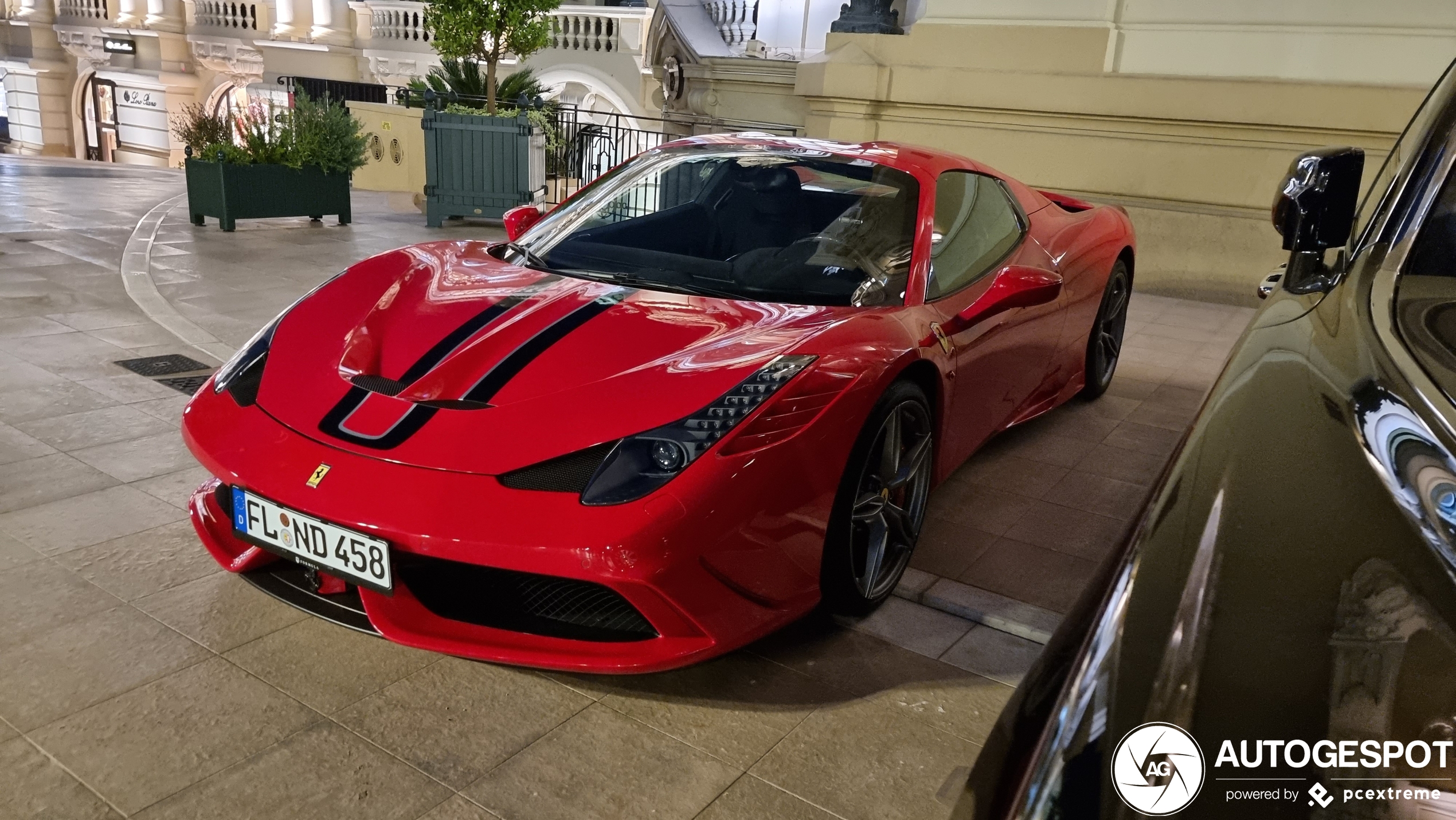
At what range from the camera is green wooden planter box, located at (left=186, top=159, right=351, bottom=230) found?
8.75 m

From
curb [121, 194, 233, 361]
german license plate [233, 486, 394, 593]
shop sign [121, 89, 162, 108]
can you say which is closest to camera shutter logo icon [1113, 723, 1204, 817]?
german license plate [233, 486, 394, 593]

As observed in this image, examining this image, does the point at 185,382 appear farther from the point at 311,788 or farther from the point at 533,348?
the point at 311,788

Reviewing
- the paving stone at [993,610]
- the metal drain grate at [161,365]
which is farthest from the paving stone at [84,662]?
the metal drain grate at [161,365]

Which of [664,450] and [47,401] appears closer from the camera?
[664,450]

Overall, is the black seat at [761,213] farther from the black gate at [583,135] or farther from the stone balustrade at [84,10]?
the stone balustrade at [84,10]

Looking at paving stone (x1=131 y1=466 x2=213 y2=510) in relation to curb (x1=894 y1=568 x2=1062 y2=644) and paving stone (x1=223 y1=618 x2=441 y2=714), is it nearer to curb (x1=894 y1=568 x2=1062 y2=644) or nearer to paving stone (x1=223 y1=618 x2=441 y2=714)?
paving stone (x1=223 y1=618 x2=441 y2=714)

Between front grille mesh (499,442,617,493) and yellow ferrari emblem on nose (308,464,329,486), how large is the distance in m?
0.39

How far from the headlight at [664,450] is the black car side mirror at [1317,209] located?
1191 mm

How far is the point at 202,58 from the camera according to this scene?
30.3 meters

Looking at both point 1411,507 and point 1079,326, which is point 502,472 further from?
point 1079,326

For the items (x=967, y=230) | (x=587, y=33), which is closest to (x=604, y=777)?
(x=967, y=230)

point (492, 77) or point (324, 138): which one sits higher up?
point (492, 77)

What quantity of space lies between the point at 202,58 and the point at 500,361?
32773 millimetres

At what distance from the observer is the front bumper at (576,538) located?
6.83 ft
